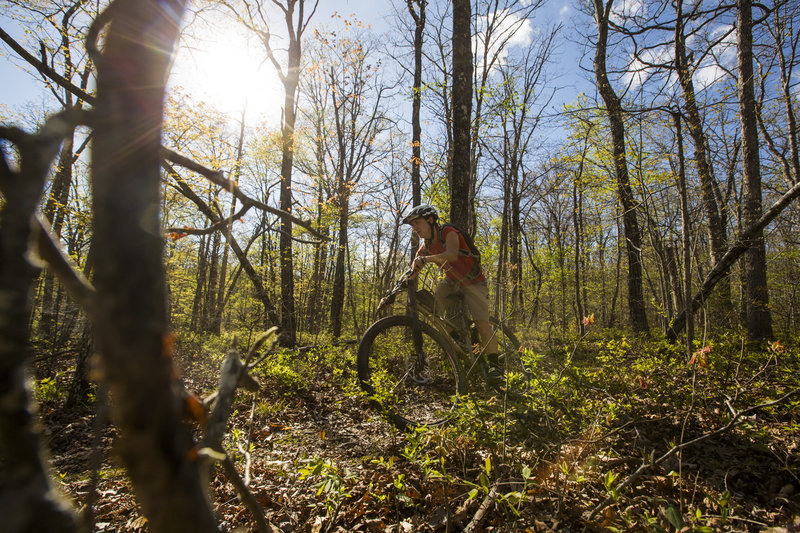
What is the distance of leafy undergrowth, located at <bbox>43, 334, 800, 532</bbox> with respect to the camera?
1.90 meters

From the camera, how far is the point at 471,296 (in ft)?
14.6

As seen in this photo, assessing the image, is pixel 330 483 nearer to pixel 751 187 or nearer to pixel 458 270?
pixel 458 270

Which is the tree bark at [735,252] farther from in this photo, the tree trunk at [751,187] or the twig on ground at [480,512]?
the twig on ground at [480,512]

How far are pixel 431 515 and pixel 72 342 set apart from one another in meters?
10.6

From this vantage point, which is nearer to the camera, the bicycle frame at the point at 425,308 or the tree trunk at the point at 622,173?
the bicycle frame at the point at 425,308

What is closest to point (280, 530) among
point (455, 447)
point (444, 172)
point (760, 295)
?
point (455, 447)

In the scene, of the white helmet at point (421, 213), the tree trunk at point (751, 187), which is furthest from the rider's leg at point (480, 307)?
the tree trunk at point (751, 187)

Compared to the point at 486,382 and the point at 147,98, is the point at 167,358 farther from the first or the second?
the point at 486,382

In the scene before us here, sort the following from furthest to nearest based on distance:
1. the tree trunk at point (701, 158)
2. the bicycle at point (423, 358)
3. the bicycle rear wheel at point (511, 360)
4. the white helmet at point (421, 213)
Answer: the tree trunk at point (701, 158)
the white helmet at point (421, 213)
the bicycle at point (423, 358)
the bicycle rear wheel at point (511, 360)

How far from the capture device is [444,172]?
13.0 m

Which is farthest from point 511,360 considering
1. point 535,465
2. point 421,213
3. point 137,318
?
point 137,318

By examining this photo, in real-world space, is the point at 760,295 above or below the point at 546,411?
above

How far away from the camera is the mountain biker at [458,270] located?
427cm

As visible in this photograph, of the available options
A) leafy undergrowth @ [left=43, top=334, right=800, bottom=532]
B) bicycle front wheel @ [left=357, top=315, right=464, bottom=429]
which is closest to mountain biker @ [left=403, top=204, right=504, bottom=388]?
bicycle front wheel @ [left=357, top=315, right=464, bottom=429]
